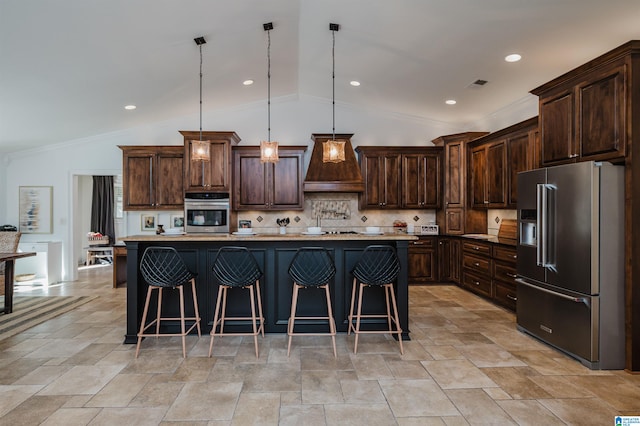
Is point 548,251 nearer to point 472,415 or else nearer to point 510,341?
point 510,341

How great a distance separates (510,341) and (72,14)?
4964 mm

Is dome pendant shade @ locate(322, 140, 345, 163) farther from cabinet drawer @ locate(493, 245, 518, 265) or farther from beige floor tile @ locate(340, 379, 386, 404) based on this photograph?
cabinet drawer @ locate(493, 245, 518, 265)

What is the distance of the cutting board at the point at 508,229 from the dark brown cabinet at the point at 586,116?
1753 mm

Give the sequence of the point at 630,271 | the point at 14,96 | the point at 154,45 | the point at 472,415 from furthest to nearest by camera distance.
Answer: the point at 14,96 → the point at 154,45 → the point at 630,271 → the point at 472,415

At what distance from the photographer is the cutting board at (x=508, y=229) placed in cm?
511

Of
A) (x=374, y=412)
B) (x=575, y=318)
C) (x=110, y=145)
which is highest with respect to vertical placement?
(x=110, y=145)

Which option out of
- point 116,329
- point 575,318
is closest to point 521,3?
point 575,318

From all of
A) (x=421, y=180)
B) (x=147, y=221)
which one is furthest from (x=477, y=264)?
(x=147, y=221)

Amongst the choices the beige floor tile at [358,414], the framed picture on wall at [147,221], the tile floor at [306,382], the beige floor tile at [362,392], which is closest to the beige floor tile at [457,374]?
the tile floor at [306,382]

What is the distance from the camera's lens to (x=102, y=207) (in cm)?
945

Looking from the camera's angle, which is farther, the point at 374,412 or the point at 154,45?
the point at 154,45

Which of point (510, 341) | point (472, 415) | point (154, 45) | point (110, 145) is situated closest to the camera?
point (472, 415)

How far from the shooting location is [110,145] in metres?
6.64

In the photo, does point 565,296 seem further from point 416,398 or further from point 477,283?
point 477,283
